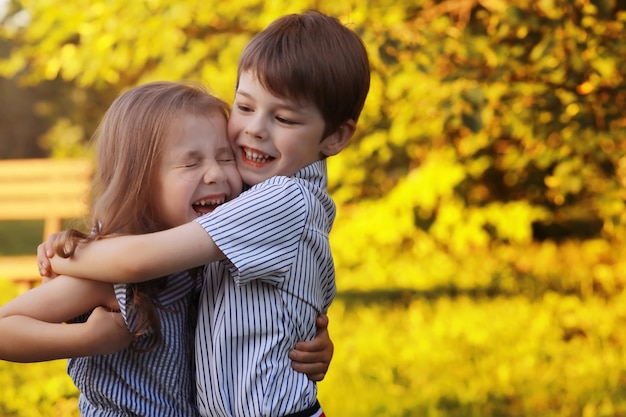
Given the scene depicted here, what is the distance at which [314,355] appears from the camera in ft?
6.89

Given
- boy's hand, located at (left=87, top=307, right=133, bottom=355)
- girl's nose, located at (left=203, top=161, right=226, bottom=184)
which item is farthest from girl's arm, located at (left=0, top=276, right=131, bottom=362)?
girl's nose, located at (left=203, top=161, right=226, bottom=184)

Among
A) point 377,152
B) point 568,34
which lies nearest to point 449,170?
point 377,152

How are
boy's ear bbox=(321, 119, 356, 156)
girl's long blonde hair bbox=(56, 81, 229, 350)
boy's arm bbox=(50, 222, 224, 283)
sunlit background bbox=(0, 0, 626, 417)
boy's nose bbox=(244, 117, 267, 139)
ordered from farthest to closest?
sunlit background bbox=(0, 0, 626, 417)
boy's ear bbox=(321, 119, 356, 156)
boy's nose bbox=(244, 117, 267, 139)
girl's long blonde hair bbox=(56, 81, 229, 350)
boy's arm bbox=(50, 222, 224, 283)

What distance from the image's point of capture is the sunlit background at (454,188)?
434 cm

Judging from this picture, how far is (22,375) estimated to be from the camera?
14.7 ft

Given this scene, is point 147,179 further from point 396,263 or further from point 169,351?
point 396,263

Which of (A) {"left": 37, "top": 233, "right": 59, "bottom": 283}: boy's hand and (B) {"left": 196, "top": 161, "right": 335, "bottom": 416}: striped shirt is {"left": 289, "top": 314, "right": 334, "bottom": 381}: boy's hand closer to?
(B) {"left": 196, "top": 161, "right": 335, "bottom": 416}: striped shirt

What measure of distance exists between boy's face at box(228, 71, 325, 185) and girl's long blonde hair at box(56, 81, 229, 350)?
0.08 metres

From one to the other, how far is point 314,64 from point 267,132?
190 mm

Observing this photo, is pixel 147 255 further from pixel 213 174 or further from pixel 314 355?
pixel 314 355

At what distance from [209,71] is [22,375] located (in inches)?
85.6

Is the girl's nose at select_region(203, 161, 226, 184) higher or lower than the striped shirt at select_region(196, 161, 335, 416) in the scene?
higher

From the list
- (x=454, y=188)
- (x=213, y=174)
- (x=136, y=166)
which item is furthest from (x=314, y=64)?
(x=454, y=188)

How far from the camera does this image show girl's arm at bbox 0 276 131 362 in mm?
1892
